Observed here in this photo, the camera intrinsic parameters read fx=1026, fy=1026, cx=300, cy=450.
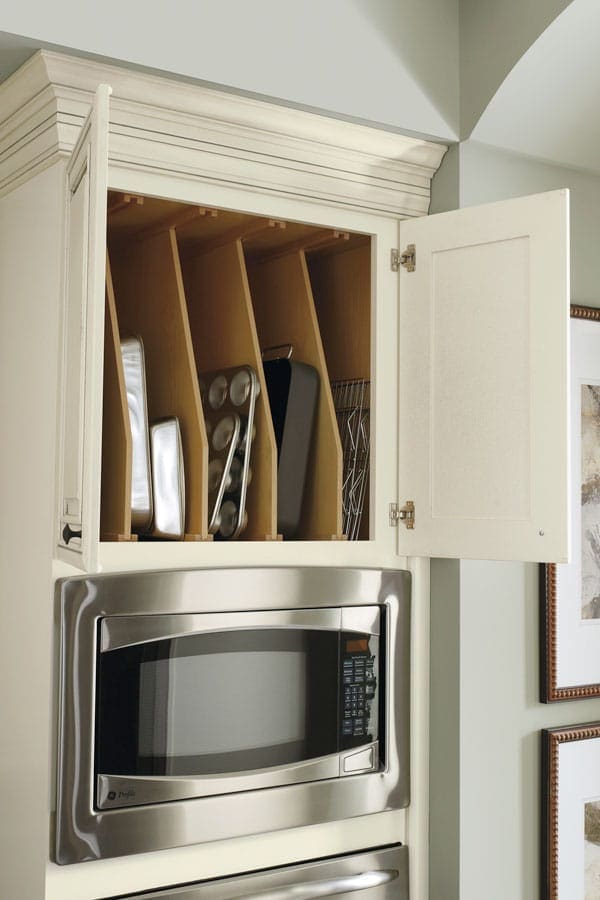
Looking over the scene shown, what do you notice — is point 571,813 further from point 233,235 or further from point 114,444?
point 233,235

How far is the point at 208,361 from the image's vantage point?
1.91m

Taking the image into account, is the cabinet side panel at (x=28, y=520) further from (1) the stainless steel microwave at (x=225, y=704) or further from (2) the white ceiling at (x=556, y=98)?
(2) the white ceiling at (x=556, y=98)

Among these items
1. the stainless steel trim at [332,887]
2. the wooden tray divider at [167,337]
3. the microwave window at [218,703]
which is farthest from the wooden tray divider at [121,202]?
the stainless steel trim at [332,887]

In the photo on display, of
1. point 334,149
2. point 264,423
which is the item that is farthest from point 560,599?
point 334,149

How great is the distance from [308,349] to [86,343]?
69cm

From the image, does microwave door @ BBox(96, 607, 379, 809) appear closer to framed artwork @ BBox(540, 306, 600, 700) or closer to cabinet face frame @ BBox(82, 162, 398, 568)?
cabinet face frame @ BBox(82, 162, 398, 568)

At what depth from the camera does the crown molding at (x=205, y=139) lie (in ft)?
4.86

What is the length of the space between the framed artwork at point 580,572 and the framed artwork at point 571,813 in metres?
0.09

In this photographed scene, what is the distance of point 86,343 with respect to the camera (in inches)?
49.4

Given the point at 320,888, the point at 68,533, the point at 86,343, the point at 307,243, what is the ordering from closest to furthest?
the point at 86,343 → the point at 68,533 → the point at 320,888 → the point at 307,243

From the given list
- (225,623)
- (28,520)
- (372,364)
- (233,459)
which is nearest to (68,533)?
(28,520)

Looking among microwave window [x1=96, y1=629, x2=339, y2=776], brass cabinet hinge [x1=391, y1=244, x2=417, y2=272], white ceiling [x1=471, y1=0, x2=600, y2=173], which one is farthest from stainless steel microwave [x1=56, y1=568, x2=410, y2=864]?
white ceiling [x1=471, y1=0, x2=600, y2=173]

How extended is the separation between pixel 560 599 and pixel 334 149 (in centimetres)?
90

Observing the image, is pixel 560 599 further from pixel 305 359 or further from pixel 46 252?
pixel 46 252
